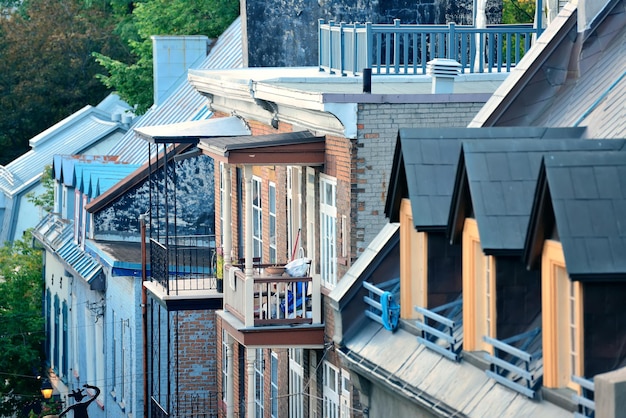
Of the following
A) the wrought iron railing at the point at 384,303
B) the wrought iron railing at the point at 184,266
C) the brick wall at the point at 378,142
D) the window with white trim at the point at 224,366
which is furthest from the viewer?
the window with white trim at the point at 224,366

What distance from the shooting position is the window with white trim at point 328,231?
68.8 ft

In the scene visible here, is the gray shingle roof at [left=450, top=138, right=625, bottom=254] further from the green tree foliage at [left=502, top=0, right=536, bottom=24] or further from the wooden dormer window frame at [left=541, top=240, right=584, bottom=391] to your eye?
the green tree foliage at [left=502, top=0, right=536, bottom=24]

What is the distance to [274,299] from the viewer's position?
2231cm

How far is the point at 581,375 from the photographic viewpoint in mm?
10375

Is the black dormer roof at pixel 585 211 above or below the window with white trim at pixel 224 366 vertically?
above

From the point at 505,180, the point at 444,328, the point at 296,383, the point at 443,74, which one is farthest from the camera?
the point at 296,383

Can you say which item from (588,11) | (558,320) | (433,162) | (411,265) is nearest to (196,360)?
(411,265)

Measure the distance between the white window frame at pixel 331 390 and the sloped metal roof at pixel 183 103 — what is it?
1330cm

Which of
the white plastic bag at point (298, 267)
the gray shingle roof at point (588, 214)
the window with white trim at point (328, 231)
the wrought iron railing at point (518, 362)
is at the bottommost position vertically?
the white plastic bag at point (298, 267)

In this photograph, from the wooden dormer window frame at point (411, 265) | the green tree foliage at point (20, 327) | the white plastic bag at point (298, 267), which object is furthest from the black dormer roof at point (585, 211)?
the green tree foliage at point (20, 327)

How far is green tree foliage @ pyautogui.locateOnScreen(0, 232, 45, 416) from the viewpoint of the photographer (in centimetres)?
3891

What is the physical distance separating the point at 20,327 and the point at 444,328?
98.0ft

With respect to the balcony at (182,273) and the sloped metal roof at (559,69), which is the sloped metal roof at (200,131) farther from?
the sloped metal roof at (559,69)

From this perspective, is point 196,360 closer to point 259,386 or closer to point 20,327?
point 259,386
